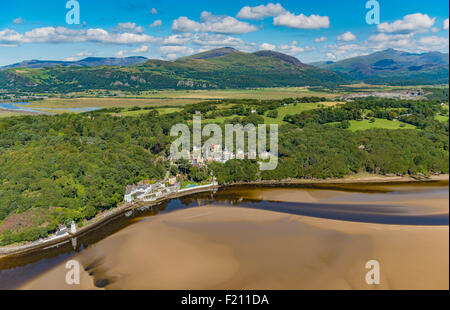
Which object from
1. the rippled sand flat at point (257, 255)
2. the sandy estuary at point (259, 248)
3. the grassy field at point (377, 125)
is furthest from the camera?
the grassy field at point (377, 125)

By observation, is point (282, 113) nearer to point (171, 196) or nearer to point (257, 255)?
point (171, 196)

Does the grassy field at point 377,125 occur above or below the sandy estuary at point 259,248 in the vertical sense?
above

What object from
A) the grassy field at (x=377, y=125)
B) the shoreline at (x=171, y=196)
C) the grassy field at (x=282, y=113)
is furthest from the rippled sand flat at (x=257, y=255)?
the grassy field at (x=282, y=113)

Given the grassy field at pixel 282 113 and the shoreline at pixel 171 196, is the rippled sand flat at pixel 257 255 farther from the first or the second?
the grassy field at pixel 282 113

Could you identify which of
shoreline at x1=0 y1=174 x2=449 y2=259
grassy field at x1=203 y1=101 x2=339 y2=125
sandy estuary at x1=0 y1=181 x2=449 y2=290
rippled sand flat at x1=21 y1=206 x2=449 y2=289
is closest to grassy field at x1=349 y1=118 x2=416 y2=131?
grassy field at x1=203 y1=101 x2=339 y2=125

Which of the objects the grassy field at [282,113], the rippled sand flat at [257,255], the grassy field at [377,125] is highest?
the grassy field at [282,113]

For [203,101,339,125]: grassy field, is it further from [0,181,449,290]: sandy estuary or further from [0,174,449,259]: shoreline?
[0,181,449,290]: sandy estuary

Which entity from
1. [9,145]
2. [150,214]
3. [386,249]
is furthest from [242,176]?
[9,145]
